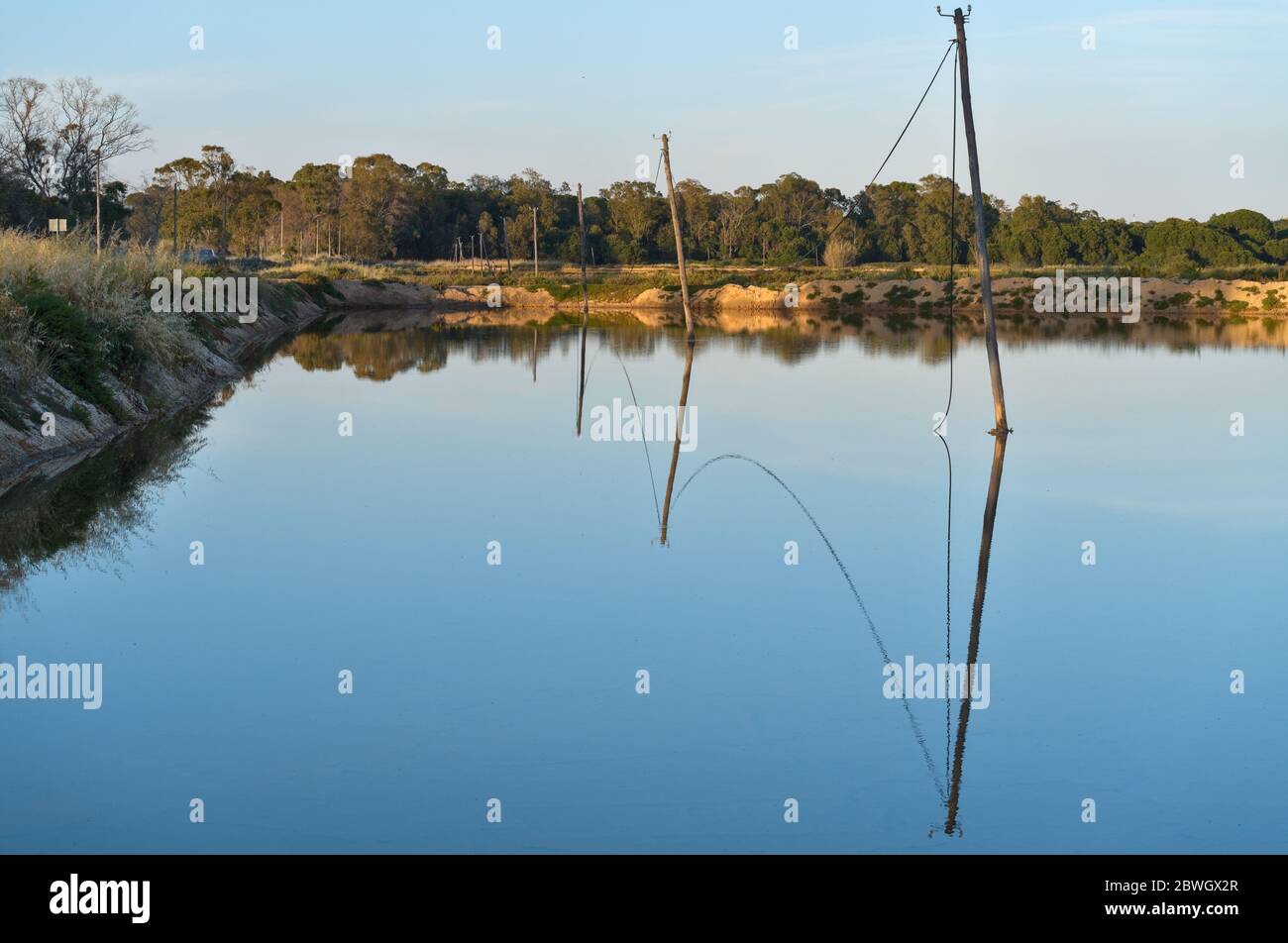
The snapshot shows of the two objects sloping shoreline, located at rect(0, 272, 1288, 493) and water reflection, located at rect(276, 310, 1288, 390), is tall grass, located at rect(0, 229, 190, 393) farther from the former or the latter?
water reflection, located at rect(276, 310, 1288, 390)

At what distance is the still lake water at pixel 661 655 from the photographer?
6.05m

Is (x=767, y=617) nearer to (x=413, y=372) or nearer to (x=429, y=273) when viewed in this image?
(x=413, y=372)

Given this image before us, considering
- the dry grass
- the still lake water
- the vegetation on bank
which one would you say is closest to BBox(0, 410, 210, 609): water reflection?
the still lake water

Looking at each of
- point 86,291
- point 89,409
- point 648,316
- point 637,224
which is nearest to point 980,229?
point 89,409

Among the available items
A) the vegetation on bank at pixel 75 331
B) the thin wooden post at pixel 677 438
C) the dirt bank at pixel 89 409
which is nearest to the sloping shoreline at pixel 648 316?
the dirt bank at pixel 89 409

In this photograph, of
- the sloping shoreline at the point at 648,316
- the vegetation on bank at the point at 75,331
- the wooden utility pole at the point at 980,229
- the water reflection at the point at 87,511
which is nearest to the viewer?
the water reflection at the point at 87,511

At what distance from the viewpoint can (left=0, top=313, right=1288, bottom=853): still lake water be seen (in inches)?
238

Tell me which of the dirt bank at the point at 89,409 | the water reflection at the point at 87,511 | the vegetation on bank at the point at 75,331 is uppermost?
the vegetation on bank at the point at 75,331

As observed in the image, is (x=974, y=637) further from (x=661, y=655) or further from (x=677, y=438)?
(x=677, y=438)

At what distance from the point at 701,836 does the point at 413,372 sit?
24.9 m

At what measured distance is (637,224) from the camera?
338 feet

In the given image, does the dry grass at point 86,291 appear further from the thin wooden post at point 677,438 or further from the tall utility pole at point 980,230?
the tall utility pole at point 980,230

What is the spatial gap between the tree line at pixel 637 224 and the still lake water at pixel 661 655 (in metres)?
77.5

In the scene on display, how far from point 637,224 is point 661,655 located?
9634cm
